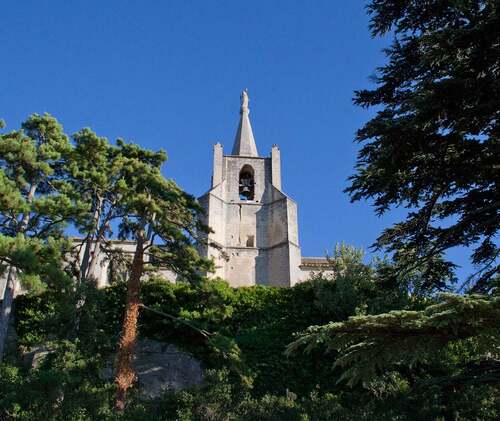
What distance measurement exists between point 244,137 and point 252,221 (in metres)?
8.66

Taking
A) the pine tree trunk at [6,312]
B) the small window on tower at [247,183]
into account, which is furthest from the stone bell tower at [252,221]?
the pine tree trunk at [6,312]

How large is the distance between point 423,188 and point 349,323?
4052 mm

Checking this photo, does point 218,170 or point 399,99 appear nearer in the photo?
point 399,99

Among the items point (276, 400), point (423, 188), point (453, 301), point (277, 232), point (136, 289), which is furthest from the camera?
point (277, 232)

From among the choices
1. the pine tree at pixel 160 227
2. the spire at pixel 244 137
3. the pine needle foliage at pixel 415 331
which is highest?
the spire at pixel 244 137

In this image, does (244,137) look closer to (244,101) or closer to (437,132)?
(244,101)

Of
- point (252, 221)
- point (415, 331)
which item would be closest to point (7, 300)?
point (415, 331)

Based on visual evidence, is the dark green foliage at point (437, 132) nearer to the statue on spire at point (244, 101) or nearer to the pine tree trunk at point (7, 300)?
the pine tree trunk at point (7, 300)

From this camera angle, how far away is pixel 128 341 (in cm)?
1396

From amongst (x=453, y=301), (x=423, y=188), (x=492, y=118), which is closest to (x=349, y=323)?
(x=453, y=301)

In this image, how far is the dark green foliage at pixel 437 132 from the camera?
822 cm

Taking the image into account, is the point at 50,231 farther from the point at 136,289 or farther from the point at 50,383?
the point at 50,383

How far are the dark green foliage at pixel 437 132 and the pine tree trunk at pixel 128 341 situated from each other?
7.42 meters

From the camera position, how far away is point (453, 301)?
6.62 metres
